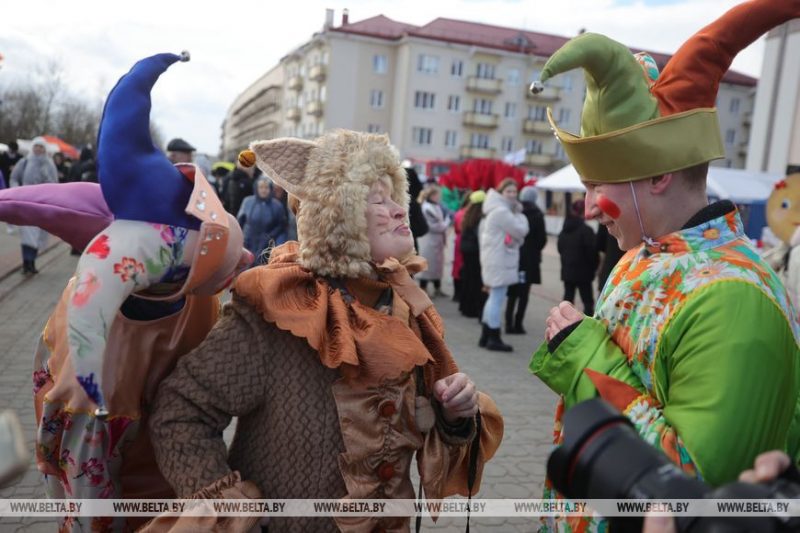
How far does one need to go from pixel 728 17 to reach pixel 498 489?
118 inches

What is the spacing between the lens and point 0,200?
1.43 meters

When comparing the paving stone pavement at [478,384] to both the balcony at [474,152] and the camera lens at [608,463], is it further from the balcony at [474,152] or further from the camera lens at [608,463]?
the balcony at [474,152]

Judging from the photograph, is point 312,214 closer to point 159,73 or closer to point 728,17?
point 159,73

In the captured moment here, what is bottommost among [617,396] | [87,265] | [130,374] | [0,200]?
[130,374]

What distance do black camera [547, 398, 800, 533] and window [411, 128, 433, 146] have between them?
44.7 m

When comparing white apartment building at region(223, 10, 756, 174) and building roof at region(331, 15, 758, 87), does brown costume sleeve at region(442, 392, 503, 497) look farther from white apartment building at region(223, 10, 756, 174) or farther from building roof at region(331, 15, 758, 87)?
building roof at region(331, 15, 758, 87)

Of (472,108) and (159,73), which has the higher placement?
(472,108)

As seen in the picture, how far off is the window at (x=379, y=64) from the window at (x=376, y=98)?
1.44 meters

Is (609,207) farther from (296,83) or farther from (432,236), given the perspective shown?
(296,83)

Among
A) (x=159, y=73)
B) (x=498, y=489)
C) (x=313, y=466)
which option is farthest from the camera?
(x=498, y=489)

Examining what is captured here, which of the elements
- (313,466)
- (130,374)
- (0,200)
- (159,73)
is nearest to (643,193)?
(313,466)

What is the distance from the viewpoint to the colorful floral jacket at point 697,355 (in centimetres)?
117

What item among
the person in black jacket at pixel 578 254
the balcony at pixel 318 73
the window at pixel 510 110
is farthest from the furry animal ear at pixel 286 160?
the window at pixel 510 110

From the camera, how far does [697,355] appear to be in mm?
1233
